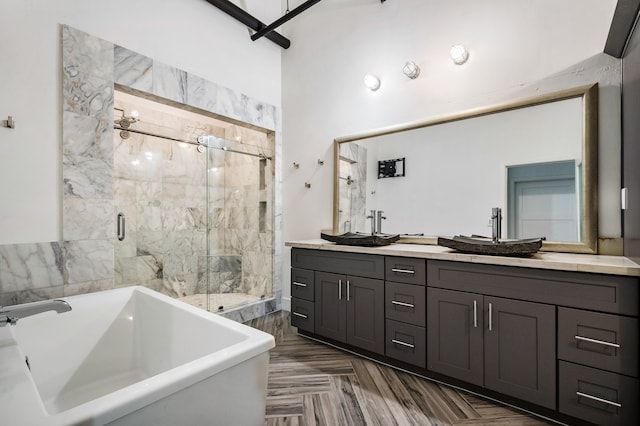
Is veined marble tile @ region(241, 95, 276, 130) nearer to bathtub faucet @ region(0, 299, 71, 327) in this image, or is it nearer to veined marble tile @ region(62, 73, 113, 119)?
veined marble tile @ region(62, 73, 113, 119)

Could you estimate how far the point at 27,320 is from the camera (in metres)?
1.65

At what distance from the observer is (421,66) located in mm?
2627

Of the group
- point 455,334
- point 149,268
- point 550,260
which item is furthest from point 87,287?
point 550,260

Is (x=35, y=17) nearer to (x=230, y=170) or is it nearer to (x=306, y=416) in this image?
(x=230, y=170)

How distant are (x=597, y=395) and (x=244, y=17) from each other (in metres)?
3.85

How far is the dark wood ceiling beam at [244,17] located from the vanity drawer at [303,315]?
2763mm

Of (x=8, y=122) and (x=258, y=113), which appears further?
(x=258, y=113)

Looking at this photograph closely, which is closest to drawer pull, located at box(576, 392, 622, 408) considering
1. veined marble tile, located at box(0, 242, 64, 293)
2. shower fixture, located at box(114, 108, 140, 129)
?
veined marble tile, located at box(0, 242, 64, 293)

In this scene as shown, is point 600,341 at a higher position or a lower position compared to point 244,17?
lower

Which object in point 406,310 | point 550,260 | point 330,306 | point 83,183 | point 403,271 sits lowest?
point 330,306

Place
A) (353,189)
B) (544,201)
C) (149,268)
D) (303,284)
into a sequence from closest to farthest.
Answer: (544,201), (303,284), (353,189), (149,268)

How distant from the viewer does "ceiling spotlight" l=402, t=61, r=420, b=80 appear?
259 cm

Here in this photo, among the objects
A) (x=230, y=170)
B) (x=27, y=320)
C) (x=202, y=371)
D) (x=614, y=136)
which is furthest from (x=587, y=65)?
(x=27, y=320)

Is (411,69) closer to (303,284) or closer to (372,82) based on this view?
(372,82)
